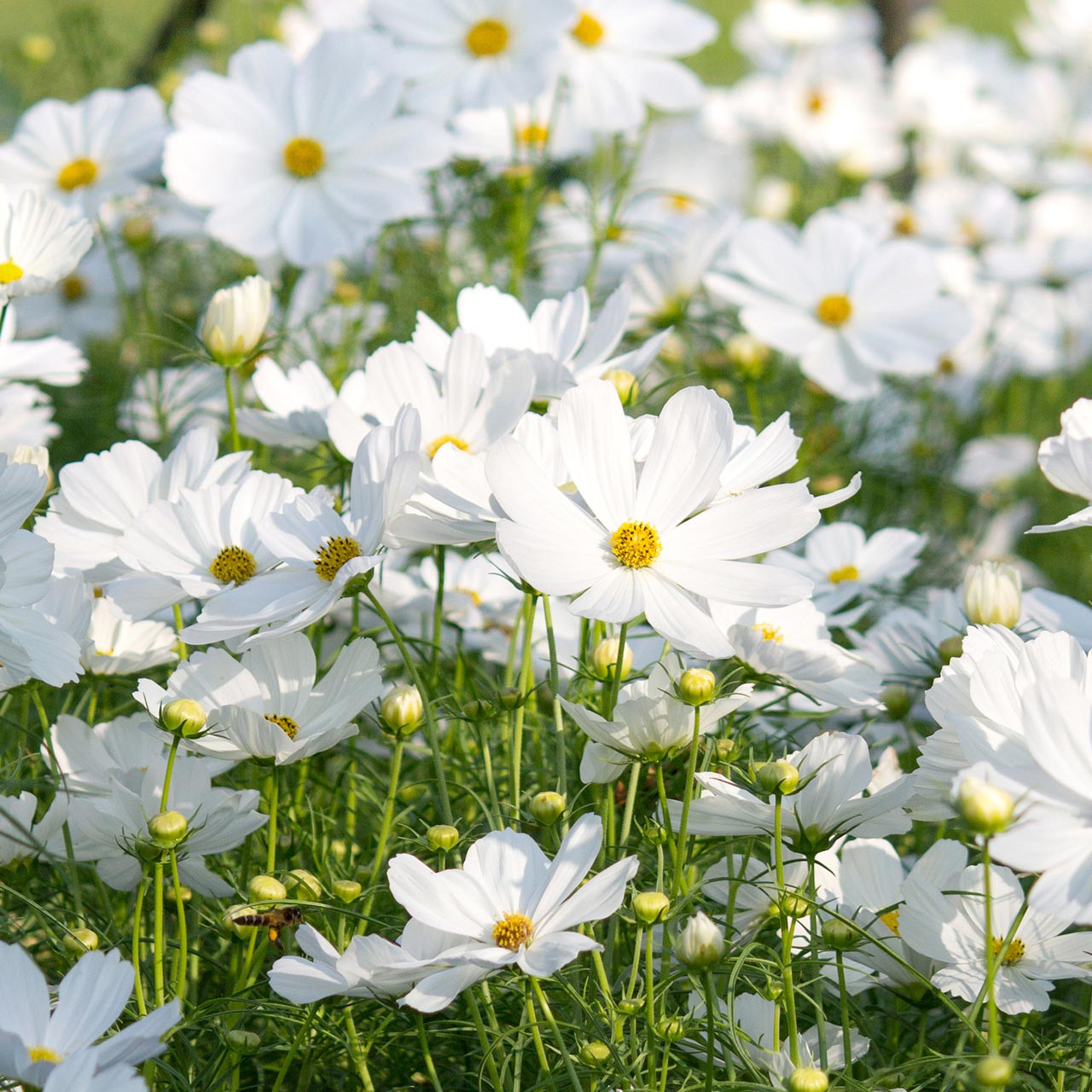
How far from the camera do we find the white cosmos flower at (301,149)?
3.98 feet

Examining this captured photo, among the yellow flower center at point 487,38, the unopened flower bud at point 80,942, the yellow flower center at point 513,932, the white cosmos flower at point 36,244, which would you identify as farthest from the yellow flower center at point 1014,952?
the yellow flower center at point 487,38

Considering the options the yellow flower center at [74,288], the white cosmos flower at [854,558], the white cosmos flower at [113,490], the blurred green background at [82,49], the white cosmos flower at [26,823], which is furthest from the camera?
the blurred green background at [82,49]

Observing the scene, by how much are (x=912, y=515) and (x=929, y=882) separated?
3.47ft

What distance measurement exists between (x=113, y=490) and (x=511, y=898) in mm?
372

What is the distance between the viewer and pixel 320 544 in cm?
72

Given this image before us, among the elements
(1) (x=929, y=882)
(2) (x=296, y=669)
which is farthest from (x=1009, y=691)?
(2) (x=296, y=669)

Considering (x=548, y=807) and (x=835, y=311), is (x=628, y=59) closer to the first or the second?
(x=835, y=311)

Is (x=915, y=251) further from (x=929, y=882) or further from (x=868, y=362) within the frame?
(x=929, y=882)

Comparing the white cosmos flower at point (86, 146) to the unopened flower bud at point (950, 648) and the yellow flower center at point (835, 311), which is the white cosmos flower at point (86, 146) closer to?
the yellow flower center at point (835, 311)

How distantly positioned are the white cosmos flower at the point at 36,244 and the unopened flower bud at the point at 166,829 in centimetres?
40

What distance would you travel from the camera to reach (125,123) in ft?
4.39

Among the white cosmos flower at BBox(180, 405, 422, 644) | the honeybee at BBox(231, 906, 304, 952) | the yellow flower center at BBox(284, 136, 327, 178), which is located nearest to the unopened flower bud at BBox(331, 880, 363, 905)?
the honeybee at BBox(231, 906, 304, 952)

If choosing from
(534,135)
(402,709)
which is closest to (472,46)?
(534,135)

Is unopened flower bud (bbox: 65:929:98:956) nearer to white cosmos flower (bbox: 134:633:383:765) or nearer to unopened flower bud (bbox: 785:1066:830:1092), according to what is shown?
white cosmos flower (bbox: 134:633:383:765)
